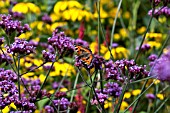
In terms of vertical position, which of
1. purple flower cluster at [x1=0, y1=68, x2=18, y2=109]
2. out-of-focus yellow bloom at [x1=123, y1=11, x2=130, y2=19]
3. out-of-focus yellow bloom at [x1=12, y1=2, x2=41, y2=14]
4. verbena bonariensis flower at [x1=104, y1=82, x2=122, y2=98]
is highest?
out-of-focus yellow bloom at [x1=12, y1=2, x2=41, y2=14]

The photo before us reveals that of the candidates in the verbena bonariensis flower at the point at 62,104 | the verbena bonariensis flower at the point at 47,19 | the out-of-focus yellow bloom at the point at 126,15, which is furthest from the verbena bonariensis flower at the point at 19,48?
the out-of-focus yellow bloom at the point at 126,15

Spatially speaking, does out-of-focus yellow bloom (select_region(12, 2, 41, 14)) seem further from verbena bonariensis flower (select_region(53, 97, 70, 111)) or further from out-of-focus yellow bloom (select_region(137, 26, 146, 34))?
Result: verbena bonariensis flower (select_region(53, 97, 70, 111))

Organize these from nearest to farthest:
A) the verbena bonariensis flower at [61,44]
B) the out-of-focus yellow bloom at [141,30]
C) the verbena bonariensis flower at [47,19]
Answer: the verbena bonariensis flower at [61,44] < the verbena bonariensis flower at [47,19] < the out-of-focus yellow bloom at [141,30]

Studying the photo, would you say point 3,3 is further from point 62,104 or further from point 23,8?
point 62,104

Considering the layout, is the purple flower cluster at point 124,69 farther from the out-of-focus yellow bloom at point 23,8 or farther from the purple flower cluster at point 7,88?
the out-of-focus yellow bloom at point 23,8

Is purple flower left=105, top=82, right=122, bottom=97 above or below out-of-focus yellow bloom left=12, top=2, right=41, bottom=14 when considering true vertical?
below

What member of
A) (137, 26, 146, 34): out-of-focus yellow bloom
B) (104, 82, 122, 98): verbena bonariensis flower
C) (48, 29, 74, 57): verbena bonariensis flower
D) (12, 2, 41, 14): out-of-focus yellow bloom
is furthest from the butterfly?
(137, 26, 146, 34): out-of-focus yellow bloom
